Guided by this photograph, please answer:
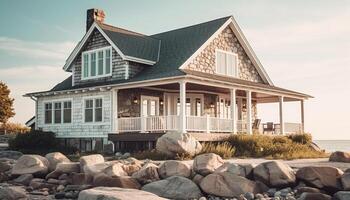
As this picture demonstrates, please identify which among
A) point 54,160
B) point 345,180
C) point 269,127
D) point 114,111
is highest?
point 114,111

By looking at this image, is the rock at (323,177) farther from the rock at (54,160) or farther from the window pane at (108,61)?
the window pane at (108,61)

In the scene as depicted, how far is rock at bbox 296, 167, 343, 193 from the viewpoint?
10594 mm

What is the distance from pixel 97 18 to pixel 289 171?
19.5 meters

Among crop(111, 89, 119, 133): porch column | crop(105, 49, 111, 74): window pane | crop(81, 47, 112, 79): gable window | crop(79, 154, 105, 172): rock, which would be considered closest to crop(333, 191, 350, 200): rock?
crop(79, 154, 105, 172): rock

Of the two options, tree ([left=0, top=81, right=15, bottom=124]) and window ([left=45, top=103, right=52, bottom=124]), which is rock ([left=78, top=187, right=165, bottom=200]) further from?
tree ([left=0, top=81, right=15, bottom=124])

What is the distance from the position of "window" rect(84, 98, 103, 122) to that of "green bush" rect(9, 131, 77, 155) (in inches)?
75.7

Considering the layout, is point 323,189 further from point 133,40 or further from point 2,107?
point 2,107

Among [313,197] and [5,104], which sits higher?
[5,104]

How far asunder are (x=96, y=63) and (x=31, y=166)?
12.5 metres

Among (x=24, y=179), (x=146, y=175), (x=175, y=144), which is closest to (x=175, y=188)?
(x=146, y=175)

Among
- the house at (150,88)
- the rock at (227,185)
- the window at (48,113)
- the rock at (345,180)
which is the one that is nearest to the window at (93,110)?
the house at (150,88)

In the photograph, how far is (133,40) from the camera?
26.1 metres

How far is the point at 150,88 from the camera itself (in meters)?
24.9

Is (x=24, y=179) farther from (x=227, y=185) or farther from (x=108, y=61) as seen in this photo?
(x=108, y=61)
